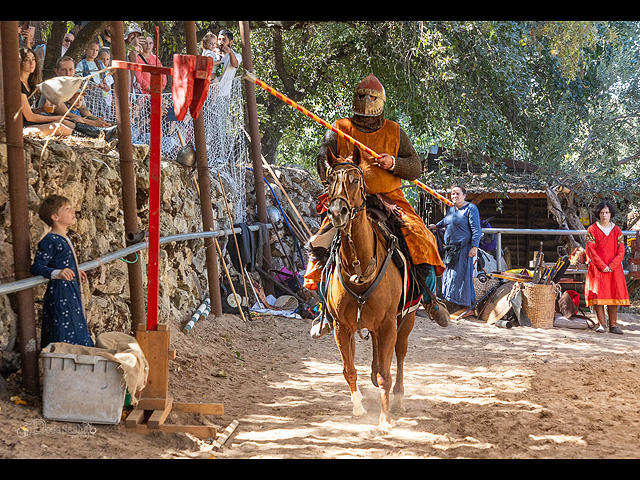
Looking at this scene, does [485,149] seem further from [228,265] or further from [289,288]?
[228,265]

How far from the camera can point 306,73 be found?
584 inches

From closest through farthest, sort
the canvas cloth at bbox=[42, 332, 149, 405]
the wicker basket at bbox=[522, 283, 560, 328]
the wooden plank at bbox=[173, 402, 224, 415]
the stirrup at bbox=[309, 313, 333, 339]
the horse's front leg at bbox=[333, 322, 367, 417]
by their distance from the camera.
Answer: the canvas cloth at bbox=[42, 332, 149, 405] < the wooden plank at bbox=[173, 402, 224, 415] < the horse's front leg at bbox=[333, 322, 367, 417] < the stirrup at bbox=[309, 313, 333, 339] < the wicker basket at bbox=[522, 283, 560, 328]

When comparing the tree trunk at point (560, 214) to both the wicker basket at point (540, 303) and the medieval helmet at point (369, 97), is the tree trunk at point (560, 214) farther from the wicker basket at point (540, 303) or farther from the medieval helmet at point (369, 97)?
the medieval helmet at point (369, 97)

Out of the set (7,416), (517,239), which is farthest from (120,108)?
(517,239)

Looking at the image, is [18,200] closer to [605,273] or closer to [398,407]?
[398,407]

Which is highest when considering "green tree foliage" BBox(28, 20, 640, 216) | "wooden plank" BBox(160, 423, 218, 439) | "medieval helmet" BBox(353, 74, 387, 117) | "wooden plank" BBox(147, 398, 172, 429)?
"green tree foliage" BBox(28, 20, 640, 216)

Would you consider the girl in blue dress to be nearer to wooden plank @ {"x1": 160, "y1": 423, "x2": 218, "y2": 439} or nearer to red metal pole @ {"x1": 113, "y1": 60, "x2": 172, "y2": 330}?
red metal pole @ {"x1": 113, "y1": 60, "x2": 172, "y2": 330}

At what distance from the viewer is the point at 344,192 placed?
424 centimetres

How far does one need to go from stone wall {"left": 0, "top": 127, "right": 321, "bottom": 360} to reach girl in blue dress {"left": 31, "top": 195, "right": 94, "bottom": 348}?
0.32 meters

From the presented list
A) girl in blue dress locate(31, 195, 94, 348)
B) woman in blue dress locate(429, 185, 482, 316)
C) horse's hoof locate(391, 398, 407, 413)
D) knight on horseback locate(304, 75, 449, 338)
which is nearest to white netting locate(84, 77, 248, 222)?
woman in blue dress locate(429, 185, 482, 316)

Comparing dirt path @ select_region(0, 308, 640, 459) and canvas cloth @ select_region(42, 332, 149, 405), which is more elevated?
canvas cloth @ select_region(42, 332, 149, 405)

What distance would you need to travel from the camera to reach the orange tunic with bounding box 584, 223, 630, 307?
9.71 m

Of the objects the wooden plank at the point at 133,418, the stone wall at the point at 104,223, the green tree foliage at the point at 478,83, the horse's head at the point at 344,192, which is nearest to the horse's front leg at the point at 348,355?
the horse's head at the point at 344,192

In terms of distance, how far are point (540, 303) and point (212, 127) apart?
568 cm
